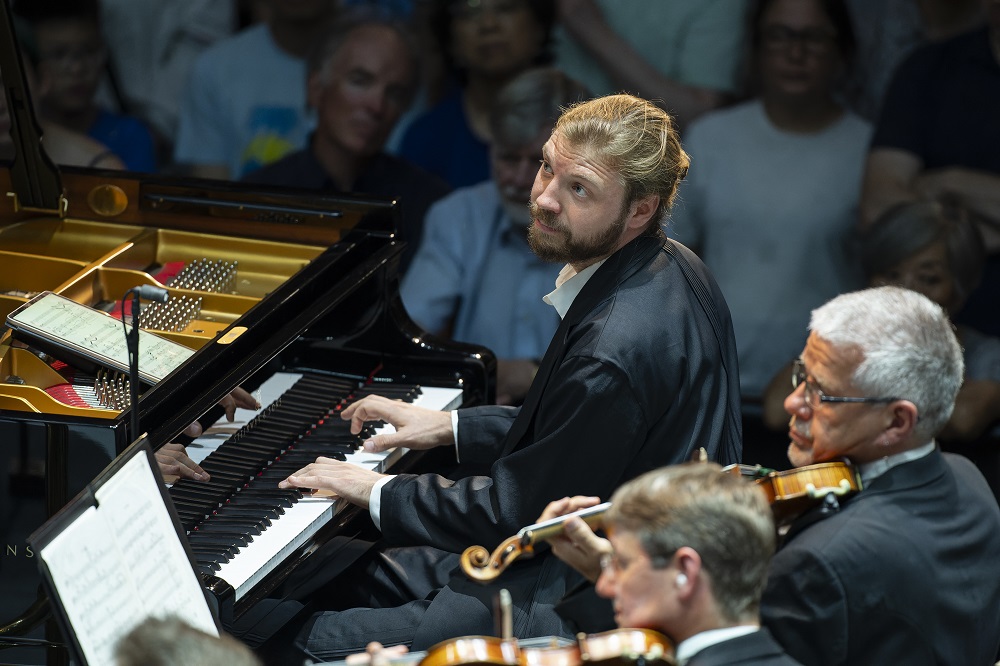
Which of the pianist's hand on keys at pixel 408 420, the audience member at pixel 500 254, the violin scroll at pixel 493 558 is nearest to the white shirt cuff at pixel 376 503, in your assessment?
the pianist's hand on keys at pixel 408 420

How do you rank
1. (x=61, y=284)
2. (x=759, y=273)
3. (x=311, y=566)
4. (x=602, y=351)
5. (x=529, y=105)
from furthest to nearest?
(x=759, y=273)
(x=529, y=105)
(x=61, y=284)
(x=311, y=566)
(x=602, y=351)

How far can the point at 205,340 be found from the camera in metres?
3.51

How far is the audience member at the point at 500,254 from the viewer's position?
17.3 feet

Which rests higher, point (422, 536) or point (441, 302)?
point (422, 536)

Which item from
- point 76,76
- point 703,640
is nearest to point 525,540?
point 703,640

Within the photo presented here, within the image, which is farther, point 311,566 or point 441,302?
point 441,302

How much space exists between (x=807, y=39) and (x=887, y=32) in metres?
0.40

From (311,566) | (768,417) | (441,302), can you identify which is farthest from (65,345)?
(768,417)

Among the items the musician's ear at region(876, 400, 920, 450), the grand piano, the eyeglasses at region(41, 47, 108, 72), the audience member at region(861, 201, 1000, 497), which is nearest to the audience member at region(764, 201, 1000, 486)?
the audience member at region(861, 201, 1000, 497)

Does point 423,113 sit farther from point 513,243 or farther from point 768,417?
point 768,417

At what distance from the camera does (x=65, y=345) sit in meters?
3.30

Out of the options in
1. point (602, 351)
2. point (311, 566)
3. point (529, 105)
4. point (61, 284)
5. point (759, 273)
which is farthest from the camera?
point (759, 273)

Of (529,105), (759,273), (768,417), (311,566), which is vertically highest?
(529,105)

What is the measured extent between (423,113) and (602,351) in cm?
324
